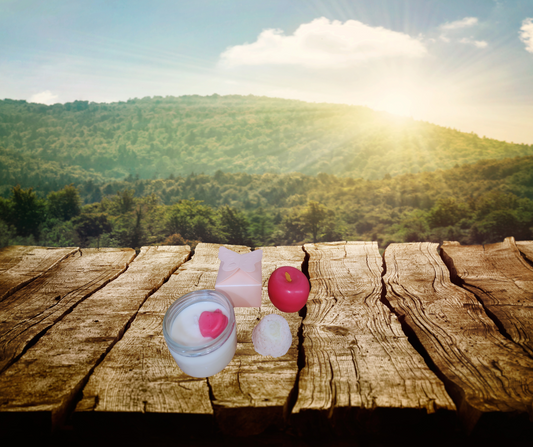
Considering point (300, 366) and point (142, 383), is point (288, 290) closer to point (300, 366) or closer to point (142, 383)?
point (300, 366)

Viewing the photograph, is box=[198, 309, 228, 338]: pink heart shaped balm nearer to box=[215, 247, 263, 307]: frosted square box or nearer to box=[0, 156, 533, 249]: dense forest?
box=[215, 247, 263, 307]: frosted square box

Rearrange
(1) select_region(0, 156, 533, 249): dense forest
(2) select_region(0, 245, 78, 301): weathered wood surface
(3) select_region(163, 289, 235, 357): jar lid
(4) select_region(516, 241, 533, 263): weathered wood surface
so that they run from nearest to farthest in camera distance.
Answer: (3) select_region(163, 289, 235, 357): jar lid, (2) select_region(0, 245, 78, 301): weathered wood surface, (4) select_region(516, 241, 533, 263): weathered wood surface, (1) select_region(0, 156, 533, 249): dense forest

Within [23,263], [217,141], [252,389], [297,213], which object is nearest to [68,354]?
[252,389]

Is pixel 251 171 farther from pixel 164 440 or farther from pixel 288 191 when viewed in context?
pixel 164 440

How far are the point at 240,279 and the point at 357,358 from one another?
0.65 metres

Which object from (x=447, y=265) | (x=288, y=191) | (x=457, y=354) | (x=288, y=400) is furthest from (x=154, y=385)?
(x=288, y=191)

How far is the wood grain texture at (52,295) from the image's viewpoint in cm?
141

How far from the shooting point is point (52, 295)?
1772 mm

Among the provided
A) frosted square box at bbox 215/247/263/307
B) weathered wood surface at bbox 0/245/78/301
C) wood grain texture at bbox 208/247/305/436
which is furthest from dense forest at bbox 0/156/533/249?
wood grain texture at bbox 208/247/305/436

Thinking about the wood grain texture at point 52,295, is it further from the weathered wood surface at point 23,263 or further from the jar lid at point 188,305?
the jar lid at point 188,305

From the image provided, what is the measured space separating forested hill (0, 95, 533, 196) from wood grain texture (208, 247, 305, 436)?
12.4m

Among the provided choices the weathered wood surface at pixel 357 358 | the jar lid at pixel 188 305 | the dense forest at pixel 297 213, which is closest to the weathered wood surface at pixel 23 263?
the jar lid at pixel 188 305

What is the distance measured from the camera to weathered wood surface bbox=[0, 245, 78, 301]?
6.15 ft

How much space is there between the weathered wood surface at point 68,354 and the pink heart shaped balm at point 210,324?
0.55m
